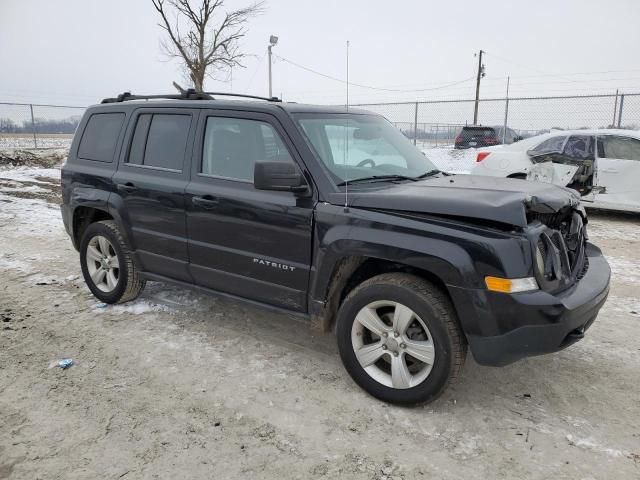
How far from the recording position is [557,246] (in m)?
2.96

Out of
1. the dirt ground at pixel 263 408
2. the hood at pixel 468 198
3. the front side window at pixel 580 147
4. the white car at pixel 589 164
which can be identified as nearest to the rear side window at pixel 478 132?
the white car at pixel 589 164

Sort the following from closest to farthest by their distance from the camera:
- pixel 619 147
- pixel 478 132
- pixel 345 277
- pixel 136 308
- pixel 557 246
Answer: pixel 557 246 → pixel 345 277 → pixel 136 308 → pixel 619 147 → pixel 478 132

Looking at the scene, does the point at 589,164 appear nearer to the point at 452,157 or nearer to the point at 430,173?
the point at 430,173

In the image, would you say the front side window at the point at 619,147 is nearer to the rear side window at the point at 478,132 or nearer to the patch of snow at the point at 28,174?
the rear side window at the point at 478,132

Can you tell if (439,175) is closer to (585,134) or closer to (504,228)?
(504,228)

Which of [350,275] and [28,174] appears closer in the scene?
[350,275]

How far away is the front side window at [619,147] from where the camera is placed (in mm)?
8281

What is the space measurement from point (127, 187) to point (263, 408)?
2316mm

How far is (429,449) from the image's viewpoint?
2.69m

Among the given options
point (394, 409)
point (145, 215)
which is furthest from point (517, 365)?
point (145, 215)

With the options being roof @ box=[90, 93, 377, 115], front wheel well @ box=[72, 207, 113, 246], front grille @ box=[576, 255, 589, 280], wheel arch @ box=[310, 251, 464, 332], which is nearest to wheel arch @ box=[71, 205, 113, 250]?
front wheel well @ box=[72, 207, 113, 246]

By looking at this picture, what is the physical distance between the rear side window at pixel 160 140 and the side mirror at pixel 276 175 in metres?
1.11

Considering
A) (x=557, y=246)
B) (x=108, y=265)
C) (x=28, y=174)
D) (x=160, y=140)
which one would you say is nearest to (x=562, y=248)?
(x=557, y=246)

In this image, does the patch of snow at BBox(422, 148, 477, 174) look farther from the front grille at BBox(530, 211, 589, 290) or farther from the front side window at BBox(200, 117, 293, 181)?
the front side window at BBox(200, 117, 293, 181)
